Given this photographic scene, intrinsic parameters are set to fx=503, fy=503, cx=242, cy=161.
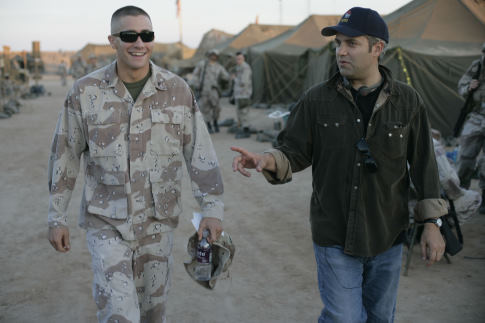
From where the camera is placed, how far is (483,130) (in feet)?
21.9

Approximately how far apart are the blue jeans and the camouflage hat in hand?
535 mm

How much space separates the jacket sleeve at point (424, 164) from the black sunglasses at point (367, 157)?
310 millimetres

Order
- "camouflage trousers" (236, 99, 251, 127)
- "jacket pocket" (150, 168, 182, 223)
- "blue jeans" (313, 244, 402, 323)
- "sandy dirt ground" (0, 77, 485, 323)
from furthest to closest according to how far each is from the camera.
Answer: "camouflage trousers" (236, 99, 251, 127) → "sandy dirt ground" (0, 77, 485, 323) → "jacket pocket" (150, 168, 182, 223) → "blue jeans" (313, 244, 402, 323)

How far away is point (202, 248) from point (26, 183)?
6.50 m

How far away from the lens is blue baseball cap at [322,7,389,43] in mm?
2668

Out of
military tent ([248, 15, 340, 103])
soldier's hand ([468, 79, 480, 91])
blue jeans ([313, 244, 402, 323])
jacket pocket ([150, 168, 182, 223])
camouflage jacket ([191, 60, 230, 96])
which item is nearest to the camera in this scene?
blue jeans ([313, 244, 402, 323])

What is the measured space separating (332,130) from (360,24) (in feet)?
1.91

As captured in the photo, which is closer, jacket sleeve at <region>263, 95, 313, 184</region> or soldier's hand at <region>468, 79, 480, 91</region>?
jacket sleeve at <region>263, 95, 313, 184</region>

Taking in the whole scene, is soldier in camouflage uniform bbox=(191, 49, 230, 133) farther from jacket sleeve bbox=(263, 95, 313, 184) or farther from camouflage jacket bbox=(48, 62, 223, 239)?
jacket sleeve bbox=(263, 95, 313, 184)

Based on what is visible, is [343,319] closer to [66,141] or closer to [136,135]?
[136,135]

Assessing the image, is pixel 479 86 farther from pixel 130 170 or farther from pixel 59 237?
pixel 59 237

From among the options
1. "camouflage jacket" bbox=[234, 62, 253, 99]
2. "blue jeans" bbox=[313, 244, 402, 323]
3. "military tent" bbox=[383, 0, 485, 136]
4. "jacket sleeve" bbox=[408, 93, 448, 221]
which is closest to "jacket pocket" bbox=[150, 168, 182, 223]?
"blue jeans" bbox=[313, 244, 402, 323]

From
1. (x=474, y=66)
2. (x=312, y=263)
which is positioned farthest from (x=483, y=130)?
(x=312, y=263)

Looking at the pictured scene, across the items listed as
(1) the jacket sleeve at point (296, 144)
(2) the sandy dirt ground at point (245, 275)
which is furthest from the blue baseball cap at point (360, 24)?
(2) the sandy dirt ground at point (245, 275)
